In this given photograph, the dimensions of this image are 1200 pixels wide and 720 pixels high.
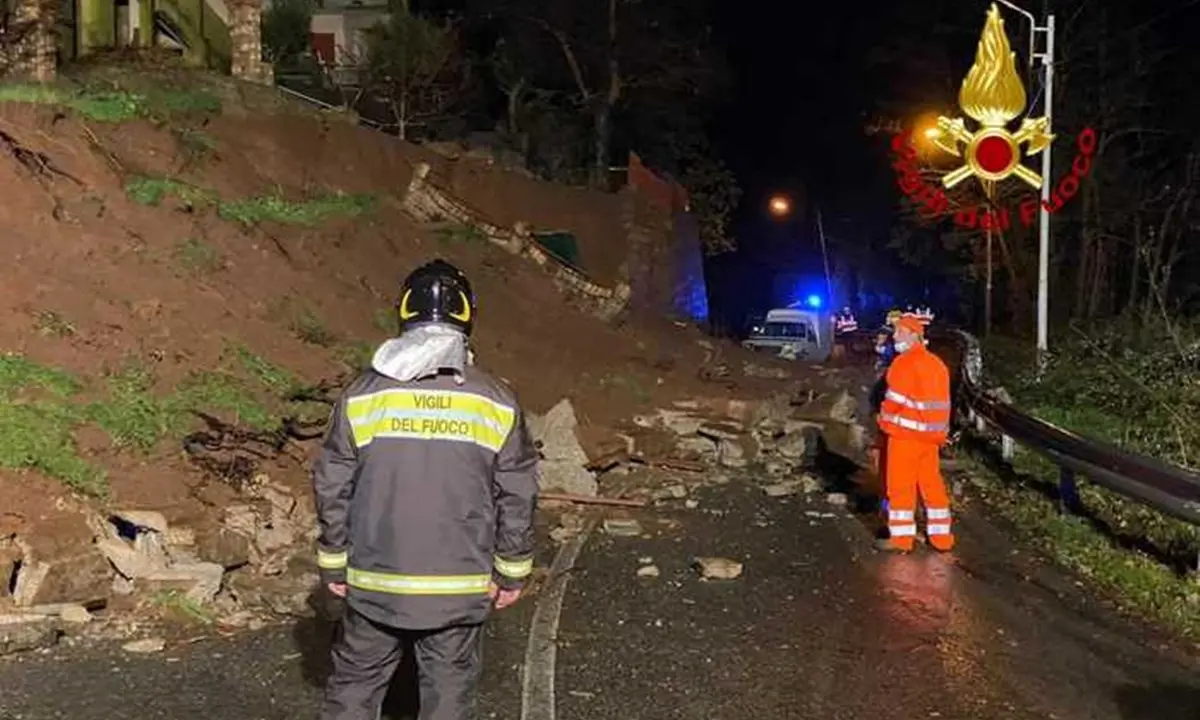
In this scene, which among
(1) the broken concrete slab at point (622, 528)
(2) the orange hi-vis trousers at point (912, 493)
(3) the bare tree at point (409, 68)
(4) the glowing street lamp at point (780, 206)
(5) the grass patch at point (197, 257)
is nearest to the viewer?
(2) the orange hi-vis trousers at point (912, 493)

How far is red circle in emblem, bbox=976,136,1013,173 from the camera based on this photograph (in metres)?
20.2

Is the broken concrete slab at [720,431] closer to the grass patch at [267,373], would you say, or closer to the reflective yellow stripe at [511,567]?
the grass patch at [267,373]

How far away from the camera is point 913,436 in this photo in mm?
9445

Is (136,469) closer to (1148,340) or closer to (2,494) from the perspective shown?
(2,494)

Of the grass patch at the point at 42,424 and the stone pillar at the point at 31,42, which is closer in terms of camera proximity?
the grass patch at the point at 42,424

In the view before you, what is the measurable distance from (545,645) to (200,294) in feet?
18.8

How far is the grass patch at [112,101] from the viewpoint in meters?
13.5

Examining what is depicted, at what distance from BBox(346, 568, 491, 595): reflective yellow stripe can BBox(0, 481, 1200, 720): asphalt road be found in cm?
131

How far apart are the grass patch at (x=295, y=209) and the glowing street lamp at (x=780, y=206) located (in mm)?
50686

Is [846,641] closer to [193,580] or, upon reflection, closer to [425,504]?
[425,504]

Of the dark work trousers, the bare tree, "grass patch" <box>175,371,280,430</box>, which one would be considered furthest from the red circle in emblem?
the dark work trousers

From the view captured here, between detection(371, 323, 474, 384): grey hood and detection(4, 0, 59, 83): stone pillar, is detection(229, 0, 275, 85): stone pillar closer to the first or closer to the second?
detection(4, 0, 59, 83): stone pillar

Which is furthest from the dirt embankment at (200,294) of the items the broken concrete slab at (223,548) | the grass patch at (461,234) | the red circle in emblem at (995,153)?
the red circle in emblem at (995,153)

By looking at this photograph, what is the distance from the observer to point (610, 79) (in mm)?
36531
